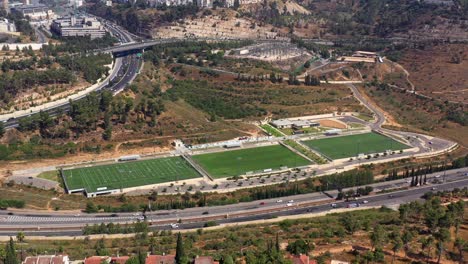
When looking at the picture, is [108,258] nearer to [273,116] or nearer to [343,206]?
[343,206]

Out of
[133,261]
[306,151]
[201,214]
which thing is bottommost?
[201,214]

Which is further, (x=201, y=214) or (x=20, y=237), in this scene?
(x=201, y=214)

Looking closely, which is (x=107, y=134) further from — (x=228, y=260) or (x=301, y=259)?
(x=301, y=259)

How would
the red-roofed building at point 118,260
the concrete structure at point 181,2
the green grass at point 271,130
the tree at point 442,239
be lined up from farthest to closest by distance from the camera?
the concrete structure at point 181,2
the green grass at point 271,130
the tree at point 442,239
the red-roofed building at point 118,260

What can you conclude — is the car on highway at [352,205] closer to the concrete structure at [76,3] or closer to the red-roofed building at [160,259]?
the red-roofed building at [160,259]

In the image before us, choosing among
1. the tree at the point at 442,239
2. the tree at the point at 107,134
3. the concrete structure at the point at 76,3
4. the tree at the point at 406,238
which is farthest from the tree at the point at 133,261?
the concrete structure at the point at 76,3

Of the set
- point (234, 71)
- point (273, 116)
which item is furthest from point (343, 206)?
point (234, 71)

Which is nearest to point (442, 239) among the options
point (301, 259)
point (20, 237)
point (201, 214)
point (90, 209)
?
point (301, 259)
